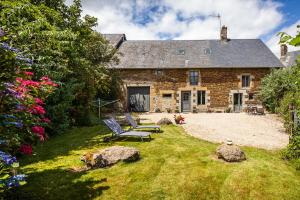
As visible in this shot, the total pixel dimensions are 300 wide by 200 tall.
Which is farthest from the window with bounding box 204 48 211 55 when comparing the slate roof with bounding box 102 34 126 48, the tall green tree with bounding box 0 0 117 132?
the tall green tree with bounding box 0 0 117 132

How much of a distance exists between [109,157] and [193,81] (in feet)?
67.0

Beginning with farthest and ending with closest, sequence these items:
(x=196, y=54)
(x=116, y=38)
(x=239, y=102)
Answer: (x=116, y=38), (x=196, y=54), (x=239, y=102)

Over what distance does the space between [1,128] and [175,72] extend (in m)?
23.6

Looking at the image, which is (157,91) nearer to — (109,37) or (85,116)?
(109,37)

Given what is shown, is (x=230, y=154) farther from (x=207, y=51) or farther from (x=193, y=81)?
(x=207, y=51)

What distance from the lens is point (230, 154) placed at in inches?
321

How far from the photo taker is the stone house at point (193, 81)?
27.0 meters

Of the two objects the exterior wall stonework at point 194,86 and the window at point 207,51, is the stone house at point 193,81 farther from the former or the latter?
the window at point 207,51

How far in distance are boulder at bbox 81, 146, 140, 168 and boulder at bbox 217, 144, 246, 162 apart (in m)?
2.65

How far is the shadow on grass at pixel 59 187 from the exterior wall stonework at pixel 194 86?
66.7 ft

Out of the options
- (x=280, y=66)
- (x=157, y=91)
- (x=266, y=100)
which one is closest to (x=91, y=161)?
(x=157, y=91)

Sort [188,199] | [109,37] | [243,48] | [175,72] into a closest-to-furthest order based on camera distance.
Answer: [188,199]
[175,72]
[243,48]
[109,37]

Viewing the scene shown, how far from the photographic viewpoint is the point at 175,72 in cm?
2734

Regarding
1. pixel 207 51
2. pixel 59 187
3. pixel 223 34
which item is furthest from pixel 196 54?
pixel 59 187
